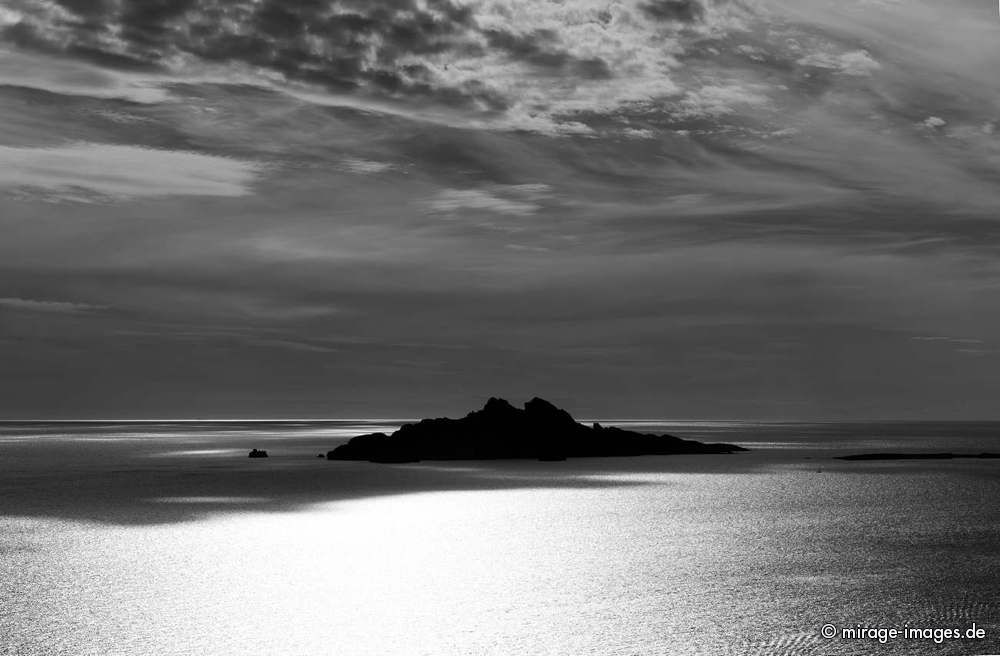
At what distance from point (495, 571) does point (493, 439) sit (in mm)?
67619

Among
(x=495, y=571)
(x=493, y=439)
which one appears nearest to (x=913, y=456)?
(x=493, y=439)

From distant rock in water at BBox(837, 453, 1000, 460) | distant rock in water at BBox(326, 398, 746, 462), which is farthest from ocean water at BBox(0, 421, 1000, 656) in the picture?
distant rock in water at BBox(837, 453, 1000, 460)

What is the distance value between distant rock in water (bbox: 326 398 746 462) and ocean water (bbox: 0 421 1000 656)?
37386 millimetres

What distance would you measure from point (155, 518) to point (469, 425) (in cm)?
5703

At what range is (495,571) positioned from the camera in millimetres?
25266

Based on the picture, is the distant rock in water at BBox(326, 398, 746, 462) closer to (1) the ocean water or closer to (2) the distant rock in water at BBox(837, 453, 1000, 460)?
(2) the distant rock in water at BBox(837, 453, 1000, 460)

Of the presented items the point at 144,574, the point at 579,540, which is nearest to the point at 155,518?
the point at 144,574

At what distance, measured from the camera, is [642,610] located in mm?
20047

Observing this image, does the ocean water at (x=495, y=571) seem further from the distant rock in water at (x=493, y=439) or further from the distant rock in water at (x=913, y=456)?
the distant rock in water at (x=913, y=456)

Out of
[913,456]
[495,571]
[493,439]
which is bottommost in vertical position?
[495,571]

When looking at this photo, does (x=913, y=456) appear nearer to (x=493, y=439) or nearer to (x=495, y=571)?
(x=493, y=439)

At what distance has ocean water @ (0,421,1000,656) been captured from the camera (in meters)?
17.7

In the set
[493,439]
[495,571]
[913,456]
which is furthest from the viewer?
[913,456]

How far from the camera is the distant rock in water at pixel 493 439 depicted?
297 ft
